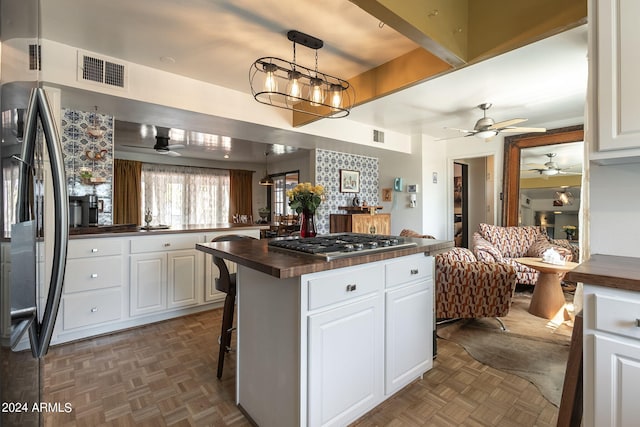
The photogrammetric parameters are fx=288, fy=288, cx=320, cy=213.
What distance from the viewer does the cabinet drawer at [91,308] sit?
8.17 ft

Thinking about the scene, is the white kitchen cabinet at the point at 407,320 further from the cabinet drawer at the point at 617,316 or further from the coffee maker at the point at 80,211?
the coffee maker at the point at 80,211

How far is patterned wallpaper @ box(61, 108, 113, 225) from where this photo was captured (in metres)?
3.05

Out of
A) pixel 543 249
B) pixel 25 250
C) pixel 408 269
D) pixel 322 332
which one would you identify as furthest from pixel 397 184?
pixel 25 250

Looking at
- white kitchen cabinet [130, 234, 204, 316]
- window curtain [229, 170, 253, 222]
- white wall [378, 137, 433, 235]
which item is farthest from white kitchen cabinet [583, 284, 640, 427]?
window curtain [229, 170, 253, 222]

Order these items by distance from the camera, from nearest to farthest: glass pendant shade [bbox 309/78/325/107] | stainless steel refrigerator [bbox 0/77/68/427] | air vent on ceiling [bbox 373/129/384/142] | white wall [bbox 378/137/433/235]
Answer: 1. stainless steel refrigerator [bbox 0/77/68/427]
2. glass pendant shade [bbox 309/78/325/107]
3. air vent on ceiling [bbox 373/129/384/142]
4. white wall [bbox 378/137/433/235]

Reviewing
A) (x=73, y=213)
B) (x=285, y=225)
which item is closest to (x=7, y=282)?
(x=73, y=213)

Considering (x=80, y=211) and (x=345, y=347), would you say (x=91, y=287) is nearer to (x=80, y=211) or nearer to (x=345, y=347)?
(x=80, y=211)

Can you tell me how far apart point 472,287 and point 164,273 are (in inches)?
117

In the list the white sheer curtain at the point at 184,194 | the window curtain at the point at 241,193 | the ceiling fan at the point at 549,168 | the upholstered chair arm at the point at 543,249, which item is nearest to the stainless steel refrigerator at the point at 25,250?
the upholstered chair arm at the point at 543,249

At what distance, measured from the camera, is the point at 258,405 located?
60.4 inches

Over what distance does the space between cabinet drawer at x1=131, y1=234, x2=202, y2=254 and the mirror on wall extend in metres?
4.83

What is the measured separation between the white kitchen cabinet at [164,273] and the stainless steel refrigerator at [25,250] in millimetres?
2180

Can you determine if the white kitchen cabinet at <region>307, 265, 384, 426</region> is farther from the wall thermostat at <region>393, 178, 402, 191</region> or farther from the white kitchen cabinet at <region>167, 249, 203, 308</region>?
the wall thermostat at <region>393, 178, 402, 191</region>

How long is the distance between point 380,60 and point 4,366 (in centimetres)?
317
